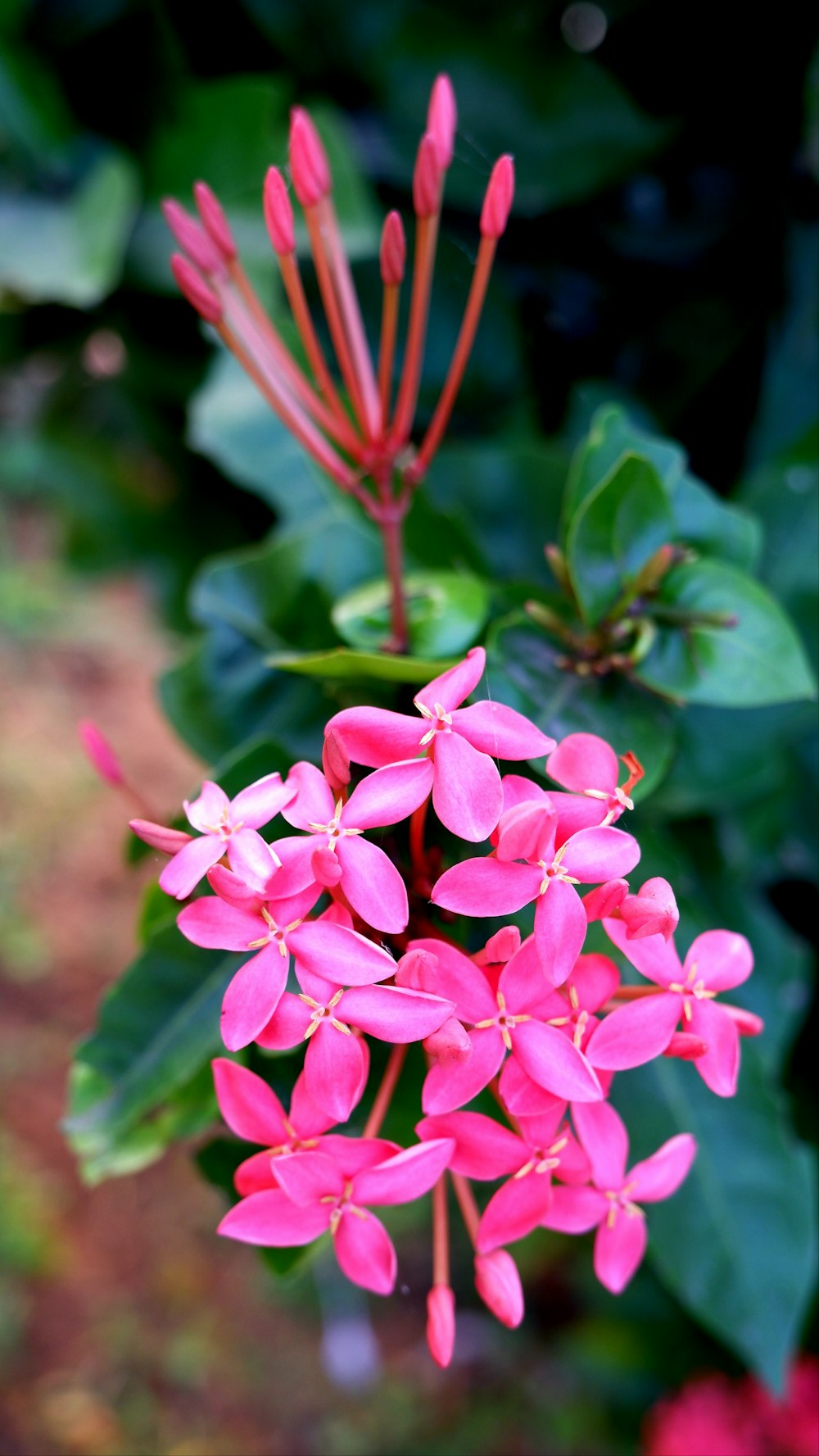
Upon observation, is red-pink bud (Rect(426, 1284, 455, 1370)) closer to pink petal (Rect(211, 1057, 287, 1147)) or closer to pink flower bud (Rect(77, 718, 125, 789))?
pink petal (Rect(211, 1057, 287, 1147))

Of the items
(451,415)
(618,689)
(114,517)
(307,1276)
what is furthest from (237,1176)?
(307,1276)

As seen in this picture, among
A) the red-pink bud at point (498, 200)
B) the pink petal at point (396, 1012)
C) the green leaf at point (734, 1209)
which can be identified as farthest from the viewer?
the green leaf at point (734, 1209)

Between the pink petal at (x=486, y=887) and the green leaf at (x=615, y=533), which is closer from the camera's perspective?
the pink petal at (x=486, y=887)

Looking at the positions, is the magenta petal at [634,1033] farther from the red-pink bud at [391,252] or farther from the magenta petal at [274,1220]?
the red-pink bud at [391,252]

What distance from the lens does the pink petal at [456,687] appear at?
1.08ft

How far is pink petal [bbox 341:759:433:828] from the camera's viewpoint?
0.32m

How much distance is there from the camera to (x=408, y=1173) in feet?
1.06

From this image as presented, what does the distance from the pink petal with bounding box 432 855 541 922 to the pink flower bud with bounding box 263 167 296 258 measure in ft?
0.80

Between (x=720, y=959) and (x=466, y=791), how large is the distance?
0.12 metres

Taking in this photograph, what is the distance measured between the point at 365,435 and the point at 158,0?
0.46 meters

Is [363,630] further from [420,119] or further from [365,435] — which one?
[420,119]

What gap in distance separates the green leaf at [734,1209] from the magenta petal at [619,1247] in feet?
0.71

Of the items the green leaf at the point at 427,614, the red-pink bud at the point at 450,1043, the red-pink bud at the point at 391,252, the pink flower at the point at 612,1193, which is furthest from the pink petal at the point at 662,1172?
the red-pink bud at the point at 391,252

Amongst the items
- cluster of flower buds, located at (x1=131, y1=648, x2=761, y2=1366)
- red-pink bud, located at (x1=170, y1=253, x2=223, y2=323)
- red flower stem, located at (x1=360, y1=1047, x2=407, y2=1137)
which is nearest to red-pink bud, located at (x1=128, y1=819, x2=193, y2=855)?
cluster of flower buds, located at (x1=131, y1=648, x2=761, y2=1366)
